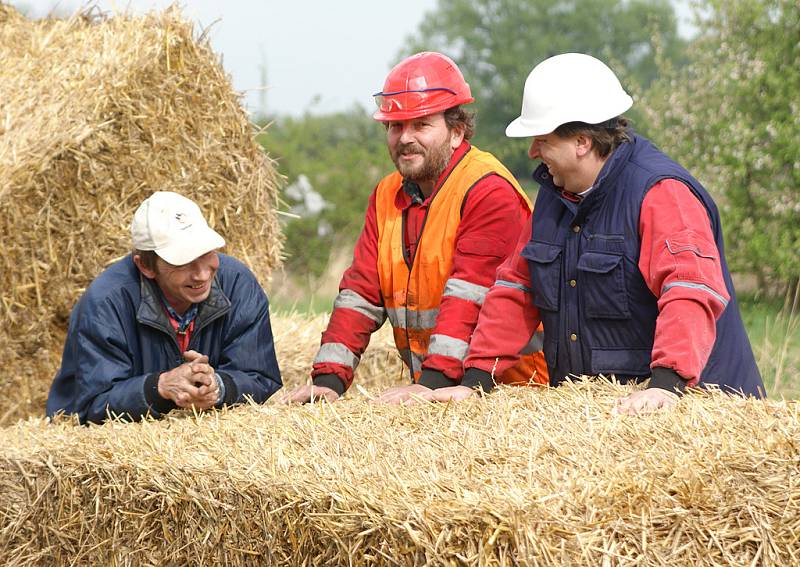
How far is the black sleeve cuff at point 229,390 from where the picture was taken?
5.00 meters

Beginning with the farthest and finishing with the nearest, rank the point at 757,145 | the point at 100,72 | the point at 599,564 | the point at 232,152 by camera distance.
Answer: the point at 757,145, the point at 232,152, the point at 100,72, the point at 599,564

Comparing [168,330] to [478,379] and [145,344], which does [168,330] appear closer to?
[145,344]

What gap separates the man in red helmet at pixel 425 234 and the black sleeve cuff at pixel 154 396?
56cm

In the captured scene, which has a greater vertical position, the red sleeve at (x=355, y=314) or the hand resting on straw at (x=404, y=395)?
the red sleeve at (x=355, y=314)

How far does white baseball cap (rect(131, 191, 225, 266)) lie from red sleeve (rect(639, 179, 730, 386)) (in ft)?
6.39

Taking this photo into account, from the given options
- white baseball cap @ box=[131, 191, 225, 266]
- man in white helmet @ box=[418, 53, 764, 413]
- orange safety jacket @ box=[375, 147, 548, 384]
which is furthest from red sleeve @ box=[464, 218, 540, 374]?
white baseball cap @ box=[131, 191, 225, 266]

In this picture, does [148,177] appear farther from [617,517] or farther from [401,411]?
[617,517]

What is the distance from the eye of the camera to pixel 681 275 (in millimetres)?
3979

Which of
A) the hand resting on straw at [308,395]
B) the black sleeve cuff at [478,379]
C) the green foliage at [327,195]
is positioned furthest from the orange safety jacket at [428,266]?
the green foliage at [327,195]

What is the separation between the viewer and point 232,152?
7.96 metres

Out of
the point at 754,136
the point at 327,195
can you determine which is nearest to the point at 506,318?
the point at 754,136

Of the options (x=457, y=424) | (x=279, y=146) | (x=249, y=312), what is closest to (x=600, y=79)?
(x=457, y=424)

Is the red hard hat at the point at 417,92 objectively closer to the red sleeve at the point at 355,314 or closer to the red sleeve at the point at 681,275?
the red sleeve at the point at 355,314

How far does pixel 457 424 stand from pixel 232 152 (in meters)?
4.54
